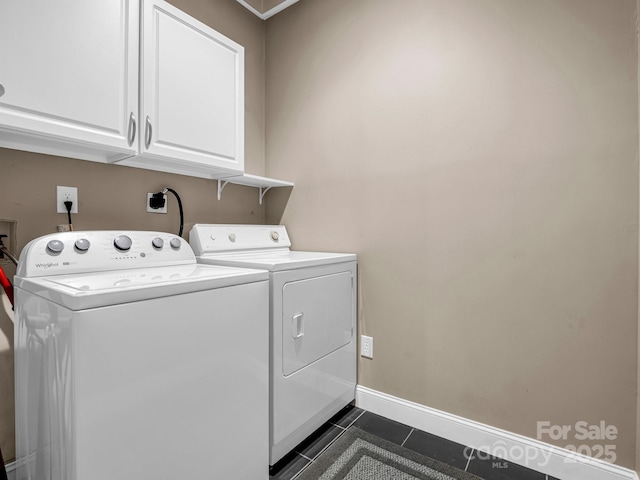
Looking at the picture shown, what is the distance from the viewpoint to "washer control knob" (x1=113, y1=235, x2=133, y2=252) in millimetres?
1350

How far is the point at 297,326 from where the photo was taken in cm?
150

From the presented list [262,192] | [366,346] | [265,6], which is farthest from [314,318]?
[265,6]

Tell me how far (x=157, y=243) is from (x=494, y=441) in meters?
1.80

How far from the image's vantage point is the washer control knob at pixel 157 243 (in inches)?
58.1

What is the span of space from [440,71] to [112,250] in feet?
5.73

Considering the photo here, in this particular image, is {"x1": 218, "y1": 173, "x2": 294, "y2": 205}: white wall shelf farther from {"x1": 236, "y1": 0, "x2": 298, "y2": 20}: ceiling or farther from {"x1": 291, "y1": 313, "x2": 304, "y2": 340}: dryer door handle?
{"x1": 236, "y1": 0, "x2": 298, "y2": 20}: ceiling

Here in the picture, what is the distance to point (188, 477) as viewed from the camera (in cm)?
102

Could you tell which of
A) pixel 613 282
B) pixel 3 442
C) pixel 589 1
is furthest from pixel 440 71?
pixel 3 442

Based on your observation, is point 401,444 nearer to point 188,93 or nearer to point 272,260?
point 272,260

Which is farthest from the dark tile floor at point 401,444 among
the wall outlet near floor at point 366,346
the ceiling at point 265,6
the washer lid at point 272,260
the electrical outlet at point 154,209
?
the ceiling at point 265,6

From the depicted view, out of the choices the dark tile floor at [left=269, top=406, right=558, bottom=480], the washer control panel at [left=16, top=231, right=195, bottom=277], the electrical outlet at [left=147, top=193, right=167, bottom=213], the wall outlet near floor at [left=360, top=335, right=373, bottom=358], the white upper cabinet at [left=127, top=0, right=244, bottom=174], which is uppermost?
the white upper cabinet at [left=127, top=0, right=244, bottom=174]

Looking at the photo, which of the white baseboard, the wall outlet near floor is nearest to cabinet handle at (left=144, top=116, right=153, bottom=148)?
the wall outlet near floor

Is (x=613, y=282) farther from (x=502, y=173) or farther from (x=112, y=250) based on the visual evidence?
(x=112, y=250)

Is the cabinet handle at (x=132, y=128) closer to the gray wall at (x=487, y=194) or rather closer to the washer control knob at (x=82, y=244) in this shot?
the washer control knob at (x=82, y=244)
